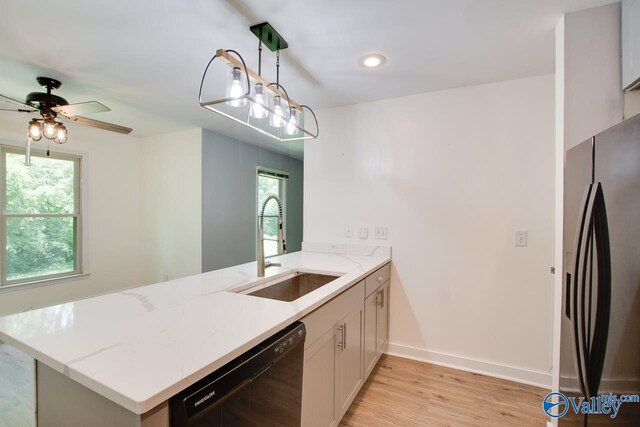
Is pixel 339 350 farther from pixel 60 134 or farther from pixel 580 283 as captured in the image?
Answer: pixel 60 134

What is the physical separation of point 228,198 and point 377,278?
2.77 meters

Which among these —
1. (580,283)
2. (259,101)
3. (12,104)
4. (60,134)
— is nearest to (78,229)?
(12,104)

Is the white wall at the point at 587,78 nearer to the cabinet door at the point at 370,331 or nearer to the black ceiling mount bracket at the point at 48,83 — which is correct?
the cabinet door at the point at 370,331

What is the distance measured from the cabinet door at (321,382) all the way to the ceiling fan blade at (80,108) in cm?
236

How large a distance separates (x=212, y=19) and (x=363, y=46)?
904 millimetres

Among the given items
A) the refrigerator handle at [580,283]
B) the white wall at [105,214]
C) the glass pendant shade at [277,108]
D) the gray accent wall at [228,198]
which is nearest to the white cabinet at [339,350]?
the refrigerator handle at [580,283]

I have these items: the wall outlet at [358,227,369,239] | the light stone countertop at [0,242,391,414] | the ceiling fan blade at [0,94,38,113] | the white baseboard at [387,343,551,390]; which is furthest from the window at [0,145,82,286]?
the white baseboard at [387,343,551,390]

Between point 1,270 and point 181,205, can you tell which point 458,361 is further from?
point 1,270

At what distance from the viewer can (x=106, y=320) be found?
106 cm

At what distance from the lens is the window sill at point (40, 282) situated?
3028 mm

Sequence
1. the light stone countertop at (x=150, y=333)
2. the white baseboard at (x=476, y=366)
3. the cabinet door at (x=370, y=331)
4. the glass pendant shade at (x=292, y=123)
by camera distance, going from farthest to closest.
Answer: the white baseboard at (x=476, y=366), the cabinet door at (x=370, y=331), the glass pendant shade at (x=292, y=123), the light stone countertop at (x=150, y=333)

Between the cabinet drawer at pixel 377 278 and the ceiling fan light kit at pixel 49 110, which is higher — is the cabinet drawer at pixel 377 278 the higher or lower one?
the lower one

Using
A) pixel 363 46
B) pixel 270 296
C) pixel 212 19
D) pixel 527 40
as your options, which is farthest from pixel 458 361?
pixel 212 19

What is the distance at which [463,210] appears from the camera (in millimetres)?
2373
